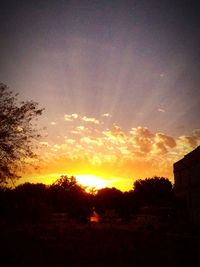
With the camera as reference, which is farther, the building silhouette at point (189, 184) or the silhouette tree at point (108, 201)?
the silhouette tree at point (108, 201)

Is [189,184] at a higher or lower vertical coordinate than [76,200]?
higher

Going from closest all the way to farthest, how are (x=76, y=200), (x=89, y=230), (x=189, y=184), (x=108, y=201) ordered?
(x=89, y=230) < (x=189, y=184) < (x=76, y=200) < (x=108, y=201)

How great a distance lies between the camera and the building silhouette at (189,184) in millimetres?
42250

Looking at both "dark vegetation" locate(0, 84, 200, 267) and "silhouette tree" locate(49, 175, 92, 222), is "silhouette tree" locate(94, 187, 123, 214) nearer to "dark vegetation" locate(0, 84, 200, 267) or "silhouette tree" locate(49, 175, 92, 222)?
"dark vegetation" locate(0, 84, 200, 267)

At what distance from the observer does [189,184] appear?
151ft

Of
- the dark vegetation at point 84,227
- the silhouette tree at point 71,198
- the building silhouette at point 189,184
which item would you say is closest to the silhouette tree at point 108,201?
the dark vegetation at point 84,227

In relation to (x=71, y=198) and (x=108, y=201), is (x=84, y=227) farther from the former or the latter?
(x=108, y=201)

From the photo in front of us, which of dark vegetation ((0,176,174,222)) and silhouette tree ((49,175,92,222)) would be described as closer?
dark vegetation ((0,176,174,222))

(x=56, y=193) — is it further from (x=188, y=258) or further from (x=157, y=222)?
(x=188, y=258)

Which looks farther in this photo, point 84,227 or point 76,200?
point 76,200

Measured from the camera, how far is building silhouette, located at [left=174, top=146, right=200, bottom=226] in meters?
42.2

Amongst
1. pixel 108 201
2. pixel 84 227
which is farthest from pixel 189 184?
pixel 108 201

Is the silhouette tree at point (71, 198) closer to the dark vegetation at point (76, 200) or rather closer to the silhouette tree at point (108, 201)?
the dark vegetation at point (76, 200)

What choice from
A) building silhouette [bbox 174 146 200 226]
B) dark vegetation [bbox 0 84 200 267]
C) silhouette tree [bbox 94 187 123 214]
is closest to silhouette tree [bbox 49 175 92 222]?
dark vegetation [bbox 0 84 200 267]
